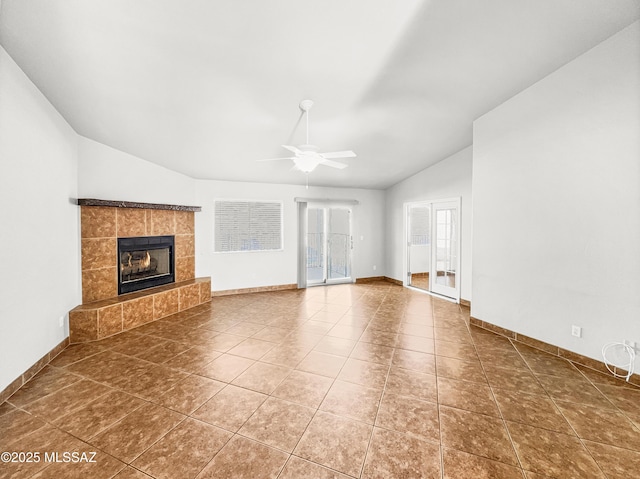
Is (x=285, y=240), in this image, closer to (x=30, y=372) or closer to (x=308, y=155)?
(x=308, y=155)

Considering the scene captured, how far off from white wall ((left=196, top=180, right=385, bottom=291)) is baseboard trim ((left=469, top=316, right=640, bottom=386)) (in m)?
3.67

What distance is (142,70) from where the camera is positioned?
8.18 feet

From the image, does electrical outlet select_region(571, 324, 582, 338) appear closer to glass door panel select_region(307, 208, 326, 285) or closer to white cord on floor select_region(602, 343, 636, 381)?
white cord on floor select_region(602, 343, 636, 381)

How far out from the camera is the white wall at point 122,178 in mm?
3725

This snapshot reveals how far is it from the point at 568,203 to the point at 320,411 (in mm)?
3407

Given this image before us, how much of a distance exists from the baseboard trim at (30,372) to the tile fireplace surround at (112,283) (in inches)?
A: 13.0

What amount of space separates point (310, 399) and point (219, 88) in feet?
10.5

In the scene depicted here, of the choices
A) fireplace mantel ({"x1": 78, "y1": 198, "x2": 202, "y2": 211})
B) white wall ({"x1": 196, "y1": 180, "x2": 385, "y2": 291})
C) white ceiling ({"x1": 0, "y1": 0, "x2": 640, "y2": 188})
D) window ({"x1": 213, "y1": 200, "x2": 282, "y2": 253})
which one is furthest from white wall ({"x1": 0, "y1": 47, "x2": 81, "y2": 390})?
window ({"x1": 213, "y1": 200, "x2": 282, "y2": 253})

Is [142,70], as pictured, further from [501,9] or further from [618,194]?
[618,194]

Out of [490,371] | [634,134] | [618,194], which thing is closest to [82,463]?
[490,371]

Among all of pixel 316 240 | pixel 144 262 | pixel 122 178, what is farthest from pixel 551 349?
pixel 122 178

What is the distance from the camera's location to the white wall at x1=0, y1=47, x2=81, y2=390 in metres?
2.24

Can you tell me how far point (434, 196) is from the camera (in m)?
5.88

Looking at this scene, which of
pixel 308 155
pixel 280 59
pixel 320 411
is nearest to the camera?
pixel 320 411
